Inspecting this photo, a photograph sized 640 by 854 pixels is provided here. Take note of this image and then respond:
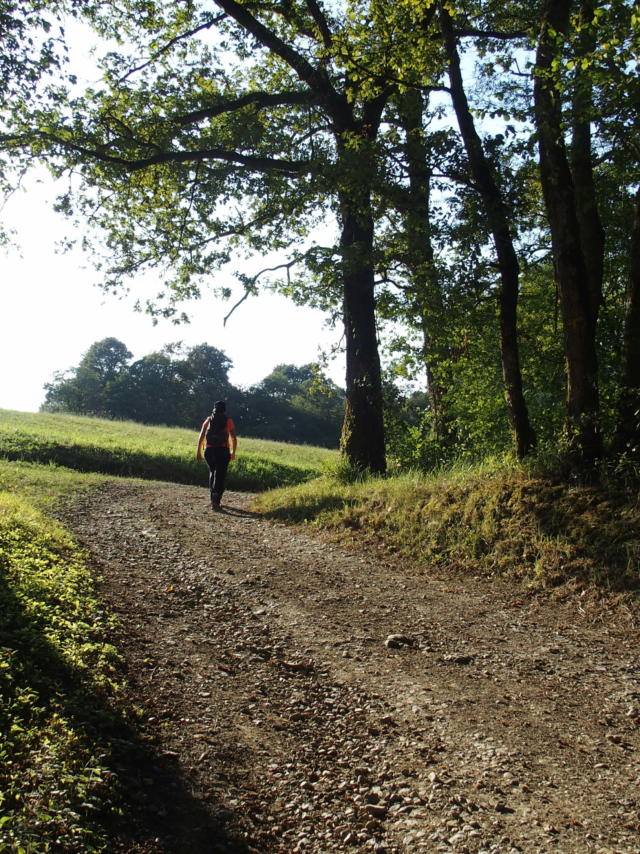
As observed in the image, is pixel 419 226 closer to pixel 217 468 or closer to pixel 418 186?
pixel 418 186

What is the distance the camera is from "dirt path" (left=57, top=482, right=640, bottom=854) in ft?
9.93

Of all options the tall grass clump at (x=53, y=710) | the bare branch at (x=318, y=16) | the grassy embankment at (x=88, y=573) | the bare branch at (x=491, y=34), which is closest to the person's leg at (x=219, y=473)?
the grassy embankment at (x=88, y=573)

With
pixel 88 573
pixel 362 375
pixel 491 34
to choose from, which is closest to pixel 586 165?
pixel 491 34

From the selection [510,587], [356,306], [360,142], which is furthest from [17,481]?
[510,587]

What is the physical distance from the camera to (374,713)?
4156 mm

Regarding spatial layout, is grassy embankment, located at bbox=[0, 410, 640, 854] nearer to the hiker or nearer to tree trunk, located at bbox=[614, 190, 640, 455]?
tree trunk, located at bbox=[614, 190, 640, 455]

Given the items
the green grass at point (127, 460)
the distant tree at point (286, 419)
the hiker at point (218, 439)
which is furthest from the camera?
the distant tree at point (286, 419)

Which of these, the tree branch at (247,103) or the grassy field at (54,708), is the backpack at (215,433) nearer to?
the grassy field at (54,708)

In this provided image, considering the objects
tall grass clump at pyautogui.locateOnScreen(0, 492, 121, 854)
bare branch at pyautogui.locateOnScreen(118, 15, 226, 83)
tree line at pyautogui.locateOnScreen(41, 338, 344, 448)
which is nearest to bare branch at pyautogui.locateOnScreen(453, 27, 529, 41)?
bare branch at pyautogui.locateOnScreen(118, 15, 226, 83)

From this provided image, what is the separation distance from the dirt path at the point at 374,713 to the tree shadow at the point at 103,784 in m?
0.02

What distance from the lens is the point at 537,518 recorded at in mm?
7672

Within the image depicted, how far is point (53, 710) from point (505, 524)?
231 inches

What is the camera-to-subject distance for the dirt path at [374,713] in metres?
3.03

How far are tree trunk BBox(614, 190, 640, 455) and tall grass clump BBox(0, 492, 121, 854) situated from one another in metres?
6.49
